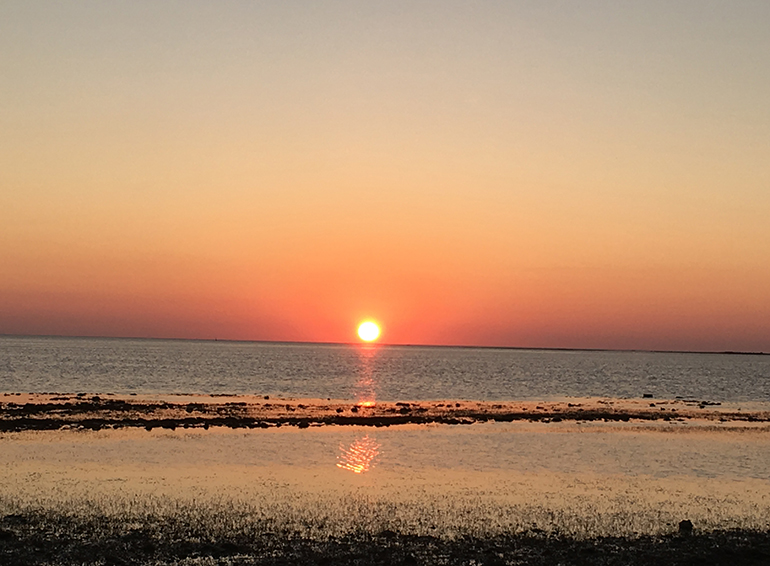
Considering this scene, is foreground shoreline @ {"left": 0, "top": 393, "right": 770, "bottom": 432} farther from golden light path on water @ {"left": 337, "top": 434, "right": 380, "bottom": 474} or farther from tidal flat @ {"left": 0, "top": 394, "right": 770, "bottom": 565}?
golden light path on water @ {"left": 337, "top": 434, "right": 380, "bottom": 474}

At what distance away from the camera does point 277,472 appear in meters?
30.7

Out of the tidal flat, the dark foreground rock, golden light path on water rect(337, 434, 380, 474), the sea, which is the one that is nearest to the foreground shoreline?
the tidal flat

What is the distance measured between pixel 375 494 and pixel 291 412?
1327 inches

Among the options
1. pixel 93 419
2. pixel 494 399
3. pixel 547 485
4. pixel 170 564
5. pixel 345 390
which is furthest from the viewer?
pixel 345 390

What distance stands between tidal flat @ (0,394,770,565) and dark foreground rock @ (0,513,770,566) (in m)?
0.07

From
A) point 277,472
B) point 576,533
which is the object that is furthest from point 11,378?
point 576,533

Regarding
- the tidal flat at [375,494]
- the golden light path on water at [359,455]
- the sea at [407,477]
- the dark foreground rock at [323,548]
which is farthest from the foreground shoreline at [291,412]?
the dark foreground rock at [323,548]

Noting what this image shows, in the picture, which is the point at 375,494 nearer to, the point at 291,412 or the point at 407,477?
the point at 407,477

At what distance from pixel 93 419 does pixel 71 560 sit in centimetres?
3407

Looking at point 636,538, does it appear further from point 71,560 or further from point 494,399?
point 494,399

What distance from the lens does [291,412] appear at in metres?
59.3

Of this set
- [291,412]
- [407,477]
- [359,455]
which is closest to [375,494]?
[407,477]

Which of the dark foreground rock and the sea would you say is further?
the sea

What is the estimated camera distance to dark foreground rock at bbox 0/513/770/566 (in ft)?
59.8
